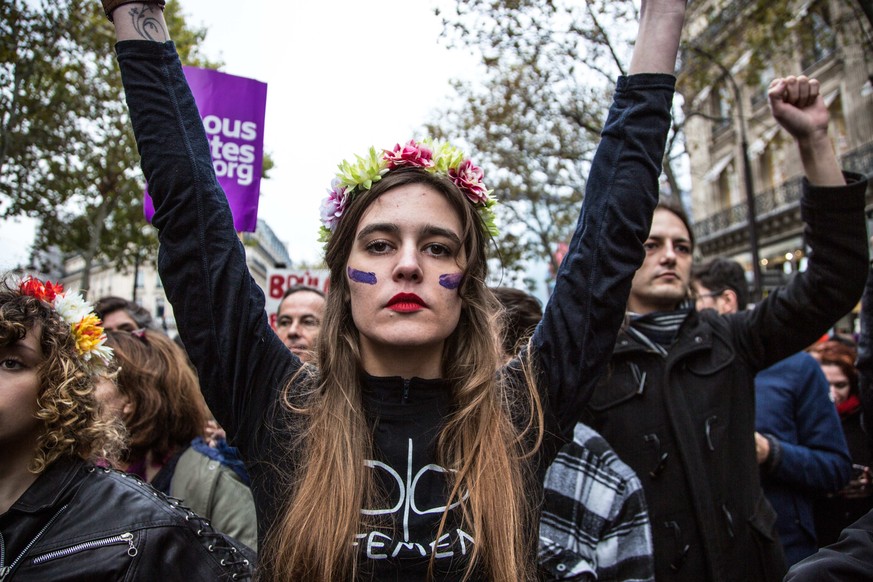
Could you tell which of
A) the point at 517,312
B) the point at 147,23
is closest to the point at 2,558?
the point at 147,23

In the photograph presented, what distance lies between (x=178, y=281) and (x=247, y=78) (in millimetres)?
2854

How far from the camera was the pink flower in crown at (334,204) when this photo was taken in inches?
80.6

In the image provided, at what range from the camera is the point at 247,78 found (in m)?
4.31

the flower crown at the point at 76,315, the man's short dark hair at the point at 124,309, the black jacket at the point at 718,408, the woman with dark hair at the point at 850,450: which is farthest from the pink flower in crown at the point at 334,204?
the woman with dark hair at the point at 850,450

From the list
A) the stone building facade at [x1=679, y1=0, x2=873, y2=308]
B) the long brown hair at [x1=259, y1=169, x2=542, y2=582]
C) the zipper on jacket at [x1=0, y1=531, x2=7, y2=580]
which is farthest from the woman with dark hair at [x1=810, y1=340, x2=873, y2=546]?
the stone building facade at [x1=679, y1=0, x2=873, y2=308]

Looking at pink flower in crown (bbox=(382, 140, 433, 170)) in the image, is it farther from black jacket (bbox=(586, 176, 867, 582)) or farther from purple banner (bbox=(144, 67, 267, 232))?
purple banner (bbox=(144, 67, 267, 232))

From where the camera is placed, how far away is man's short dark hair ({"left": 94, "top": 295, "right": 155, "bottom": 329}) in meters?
4.55

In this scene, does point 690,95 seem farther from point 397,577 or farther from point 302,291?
point 397,577

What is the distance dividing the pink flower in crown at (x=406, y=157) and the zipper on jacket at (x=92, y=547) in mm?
1169

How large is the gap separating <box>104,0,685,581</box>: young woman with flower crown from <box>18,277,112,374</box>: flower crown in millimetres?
607

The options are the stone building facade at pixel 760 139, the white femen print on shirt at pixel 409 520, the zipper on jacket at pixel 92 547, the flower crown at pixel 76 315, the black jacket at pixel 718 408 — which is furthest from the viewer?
the stone building facade at pixel 760 139

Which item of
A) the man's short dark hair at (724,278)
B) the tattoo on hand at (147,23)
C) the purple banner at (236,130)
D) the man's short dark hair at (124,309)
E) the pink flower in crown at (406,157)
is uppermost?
the purple banner at (236,130)

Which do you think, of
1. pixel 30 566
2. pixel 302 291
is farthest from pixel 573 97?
pixel 30 566

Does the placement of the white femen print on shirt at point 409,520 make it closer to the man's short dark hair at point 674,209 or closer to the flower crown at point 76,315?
the flower crown at point 76,315
